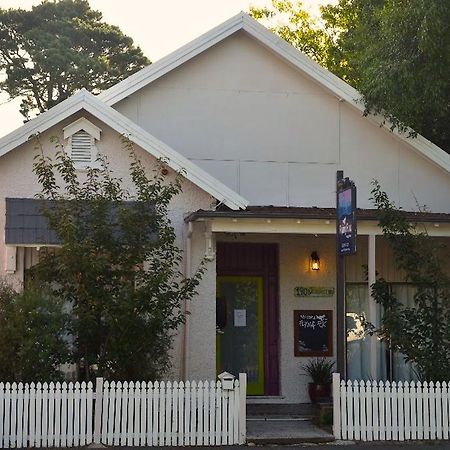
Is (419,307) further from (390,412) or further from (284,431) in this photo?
(284,431)

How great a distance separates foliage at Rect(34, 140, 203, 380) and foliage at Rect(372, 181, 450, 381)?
9.88 ft

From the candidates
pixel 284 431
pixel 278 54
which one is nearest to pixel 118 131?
pixel 278 54

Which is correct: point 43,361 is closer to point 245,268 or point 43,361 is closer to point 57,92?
point 245,268

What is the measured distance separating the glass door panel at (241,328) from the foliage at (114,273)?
12.1 feet

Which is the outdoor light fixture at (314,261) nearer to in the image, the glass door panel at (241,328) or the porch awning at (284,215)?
the glass door panel at (241,328)

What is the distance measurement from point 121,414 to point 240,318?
16.4 ft

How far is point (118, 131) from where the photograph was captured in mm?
13664

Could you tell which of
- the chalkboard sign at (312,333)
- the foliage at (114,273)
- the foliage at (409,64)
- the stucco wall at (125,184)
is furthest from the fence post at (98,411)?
the foliage at (409,64)

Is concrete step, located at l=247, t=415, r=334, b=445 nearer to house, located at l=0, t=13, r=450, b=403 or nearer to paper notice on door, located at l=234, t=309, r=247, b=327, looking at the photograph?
house, located at l=0, t=13, r=450, b=403

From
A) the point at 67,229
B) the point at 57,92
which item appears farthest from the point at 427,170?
the point at 57,92

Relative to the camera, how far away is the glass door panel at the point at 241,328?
1577 centimetres

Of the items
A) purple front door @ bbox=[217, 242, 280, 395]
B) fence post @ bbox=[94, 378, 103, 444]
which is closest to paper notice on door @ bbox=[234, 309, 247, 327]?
purple front door @ bbox=[217, 242, 280, 395]

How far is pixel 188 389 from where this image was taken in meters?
11.4

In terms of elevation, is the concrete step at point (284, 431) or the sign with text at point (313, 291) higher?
the sign with text at point (313, 291)
